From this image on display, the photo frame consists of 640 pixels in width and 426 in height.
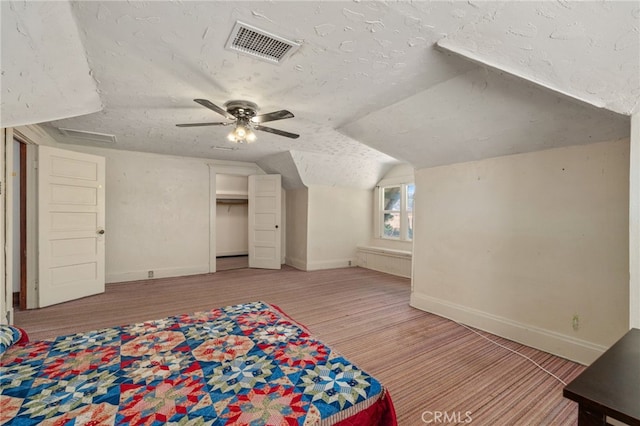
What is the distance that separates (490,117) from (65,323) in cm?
482

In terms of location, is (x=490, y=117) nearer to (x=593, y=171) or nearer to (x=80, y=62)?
(x=593, y=171)

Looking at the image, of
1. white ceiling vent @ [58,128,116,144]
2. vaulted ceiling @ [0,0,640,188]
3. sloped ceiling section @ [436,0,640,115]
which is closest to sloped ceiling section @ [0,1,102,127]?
vaulted ceiling @ [0,0,640,188]

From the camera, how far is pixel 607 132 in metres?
2.10

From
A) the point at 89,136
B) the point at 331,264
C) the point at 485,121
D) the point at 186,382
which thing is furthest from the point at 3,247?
the point at 331,264

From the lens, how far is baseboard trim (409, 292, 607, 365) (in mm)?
2246

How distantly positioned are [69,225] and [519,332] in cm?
561

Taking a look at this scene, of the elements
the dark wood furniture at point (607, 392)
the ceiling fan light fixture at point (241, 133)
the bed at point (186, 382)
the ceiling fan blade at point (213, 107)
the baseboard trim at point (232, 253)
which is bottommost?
the baseboard trim at point (232, 253)

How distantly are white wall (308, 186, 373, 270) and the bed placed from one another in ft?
13.9

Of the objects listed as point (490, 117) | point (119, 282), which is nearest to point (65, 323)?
point (119, 282)

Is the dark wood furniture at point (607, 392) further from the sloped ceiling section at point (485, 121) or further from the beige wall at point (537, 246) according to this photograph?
the beige wall at point (537, 246)

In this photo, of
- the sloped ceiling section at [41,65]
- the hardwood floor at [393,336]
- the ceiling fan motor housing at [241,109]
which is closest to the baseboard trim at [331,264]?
the hardwood floor at [393,336]

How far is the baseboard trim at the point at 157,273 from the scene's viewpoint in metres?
4.64

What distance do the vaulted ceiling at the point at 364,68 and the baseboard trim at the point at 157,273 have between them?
8.73ft

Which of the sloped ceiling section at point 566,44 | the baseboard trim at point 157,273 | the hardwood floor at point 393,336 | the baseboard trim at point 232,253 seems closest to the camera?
the sloped ceiling section at point 566,44
